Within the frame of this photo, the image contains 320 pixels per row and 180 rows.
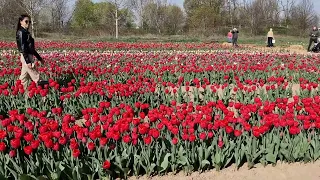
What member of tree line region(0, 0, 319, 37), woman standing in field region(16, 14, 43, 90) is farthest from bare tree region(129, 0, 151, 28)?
woman standing in field region(16, 14, 43, 90)

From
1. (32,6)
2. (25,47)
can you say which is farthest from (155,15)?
(25,47)

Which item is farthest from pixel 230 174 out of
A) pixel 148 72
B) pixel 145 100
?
pixel 148 72

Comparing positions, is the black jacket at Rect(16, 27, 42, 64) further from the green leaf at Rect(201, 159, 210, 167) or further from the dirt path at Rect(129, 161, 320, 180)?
the green leaf at Rect(201, 159, 210, 167)

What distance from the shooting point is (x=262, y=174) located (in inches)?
171

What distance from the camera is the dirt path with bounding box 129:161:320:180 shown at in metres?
4.28

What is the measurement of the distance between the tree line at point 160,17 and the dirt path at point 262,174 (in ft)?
119

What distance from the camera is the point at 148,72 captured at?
988 centimetres

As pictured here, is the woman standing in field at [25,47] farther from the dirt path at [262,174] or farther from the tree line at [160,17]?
the tree line at [160,17]

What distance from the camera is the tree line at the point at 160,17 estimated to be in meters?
49.8

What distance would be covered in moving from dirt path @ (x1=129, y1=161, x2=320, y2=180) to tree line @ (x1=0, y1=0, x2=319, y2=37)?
3635 cm

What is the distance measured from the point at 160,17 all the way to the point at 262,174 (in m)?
57.3

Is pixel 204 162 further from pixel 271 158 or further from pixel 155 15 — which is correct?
pixel 155 15

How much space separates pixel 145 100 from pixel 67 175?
3.22 m

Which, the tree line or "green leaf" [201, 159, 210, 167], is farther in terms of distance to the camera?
the tree line
